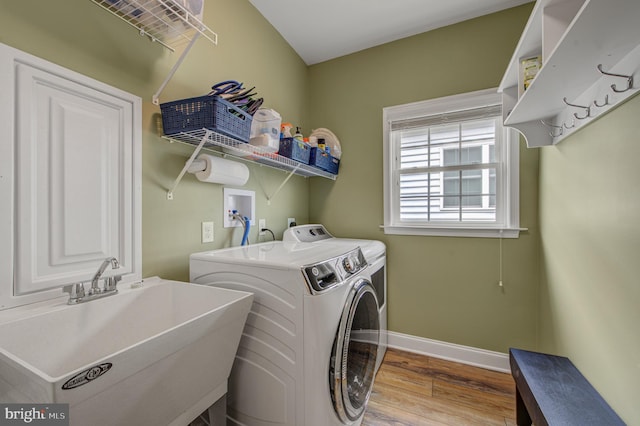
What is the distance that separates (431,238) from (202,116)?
74.0 inches

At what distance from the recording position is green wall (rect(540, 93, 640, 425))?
36.8 inches

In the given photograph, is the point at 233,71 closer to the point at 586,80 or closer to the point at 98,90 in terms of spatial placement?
the point at 98,90

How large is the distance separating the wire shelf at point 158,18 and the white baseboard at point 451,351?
2439 millimetres

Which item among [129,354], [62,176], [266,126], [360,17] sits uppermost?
[360,17]

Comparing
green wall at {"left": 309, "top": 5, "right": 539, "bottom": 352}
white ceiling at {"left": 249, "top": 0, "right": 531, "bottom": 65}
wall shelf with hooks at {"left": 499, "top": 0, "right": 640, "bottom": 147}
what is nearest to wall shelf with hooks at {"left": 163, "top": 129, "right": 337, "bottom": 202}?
green wall at {"left": 309, "top": 5, "right": 539, "bottom": 352}

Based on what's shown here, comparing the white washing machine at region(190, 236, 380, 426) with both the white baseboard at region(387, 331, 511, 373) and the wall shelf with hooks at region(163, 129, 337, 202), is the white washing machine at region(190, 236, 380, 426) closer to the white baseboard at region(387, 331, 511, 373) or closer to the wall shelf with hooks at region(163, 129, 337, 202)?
the wall shelf with hooks at region(163, 129, 337, 202)

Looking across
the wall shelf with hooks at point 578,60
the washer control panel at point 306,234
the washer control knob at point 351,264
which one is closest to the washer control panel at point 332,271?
the washer control knob at point 351,264

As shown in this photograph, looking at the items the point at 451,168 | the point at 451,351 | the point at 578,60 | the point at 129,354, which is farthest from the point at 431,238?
the point at 129,354

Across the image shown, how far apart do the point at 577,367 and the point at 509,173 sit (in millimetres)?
1249

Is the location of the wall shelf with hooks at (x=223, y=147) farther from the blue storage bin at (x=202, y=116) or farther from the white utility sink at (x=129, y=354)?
the white utility sink at (x=129, y=354)

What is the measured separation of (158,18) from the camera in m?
1.11

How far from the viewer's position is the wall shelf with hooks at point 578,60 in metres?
0.75

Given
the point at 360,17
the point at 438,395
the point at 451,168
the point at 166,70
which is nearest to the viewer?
the point at 166,70

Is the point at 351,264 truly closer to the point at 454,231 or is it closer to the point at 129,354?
the point at 129,354
